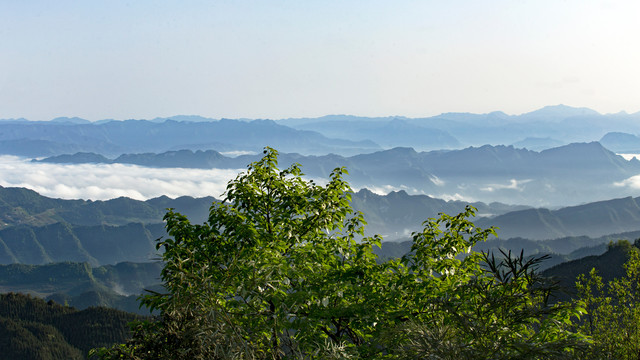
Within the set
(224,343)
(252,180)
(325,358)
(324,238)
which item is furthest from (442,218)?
(224,343)

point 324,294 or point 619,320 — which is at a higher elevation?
point 324,294

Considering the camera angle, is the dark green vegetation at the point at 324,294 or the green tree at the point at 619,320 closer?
the dark green vegetation at the point at 324,294

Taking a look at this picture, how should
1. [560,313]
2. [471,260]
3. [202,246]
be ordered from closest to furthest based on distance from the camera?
1. [560,313]
2. [471,260]
3. [202,246]

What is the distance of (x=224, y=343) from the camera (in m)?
9.29

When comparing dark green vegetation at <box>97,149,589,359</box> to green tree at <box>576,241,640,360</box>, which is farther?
green tree at <box>576,241,640,360</box>

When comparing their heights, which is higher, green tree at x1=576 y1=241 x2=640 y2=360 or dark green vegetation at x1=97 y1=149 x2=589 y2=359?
dark green vegetation at x1=97 y1=149 x2=589 y2=359

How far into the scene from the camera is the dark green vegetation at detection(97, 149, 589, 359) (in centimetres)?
960

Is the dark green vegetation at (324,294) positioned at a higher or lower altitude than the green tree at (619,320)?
higher

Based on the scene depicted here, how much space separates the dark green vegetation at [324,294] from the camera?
9602 millimetres

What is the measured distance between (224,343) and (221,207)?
437 inches

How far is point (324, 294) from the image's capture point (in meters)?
14.6

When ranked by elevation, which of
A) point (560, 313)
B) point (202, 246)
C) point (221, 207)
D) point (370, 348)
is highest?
point (221, 207)

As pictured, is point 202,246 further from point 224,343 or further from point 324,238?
point 224,343

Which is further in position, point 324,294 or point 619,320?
point 619,320
